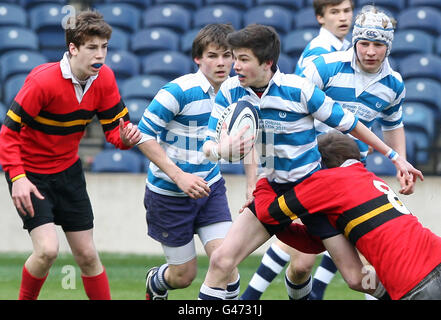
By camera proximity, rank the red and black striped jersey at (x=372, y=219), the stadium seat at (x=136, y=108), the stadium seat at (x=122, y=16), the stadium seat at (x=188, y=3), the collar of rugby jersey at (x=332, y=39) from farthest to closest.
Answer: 1. the stadium seat at (x=188, y=3)
2. the stadium seat at (x=122, y=16)
3. the stadium seat at (x=136, y=108)
4. the collar of rugby jersey at (x=332, y=39)
5. the red and black striped jersey at (x=372, y=219)

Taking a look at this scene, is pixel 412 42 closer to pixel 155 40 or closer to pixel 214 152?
pixel 155 40

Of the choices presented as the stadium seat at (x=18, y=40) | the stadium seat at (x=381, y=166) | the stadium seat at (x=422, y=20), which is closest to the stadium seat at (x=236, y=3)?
the stadium seat at (x=422, y=20)

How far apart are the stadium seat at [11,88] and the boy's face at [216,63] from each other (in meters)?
4.97

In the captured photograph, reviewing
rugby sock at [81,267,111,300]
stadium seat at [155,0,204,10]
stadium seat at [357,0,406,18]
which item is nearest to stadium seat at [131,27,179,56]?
stadium seat at [155,0,204,10]

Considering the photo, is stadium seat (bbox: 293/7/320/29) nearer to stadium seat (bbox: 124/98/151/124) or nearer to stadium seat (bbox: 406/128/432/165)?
stadium seat (bbox: 406/128/432/165)

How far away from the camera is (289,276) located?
5.05 m

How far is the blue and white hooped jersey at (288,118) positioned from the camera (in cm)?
415

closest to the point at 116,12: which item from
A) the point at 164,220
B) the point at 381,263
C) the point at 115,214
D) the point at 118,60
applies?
the point at 118,60

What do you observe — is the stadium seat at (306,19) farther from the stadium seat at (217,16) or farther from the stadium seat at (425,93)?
the stadium seat at (425,93)

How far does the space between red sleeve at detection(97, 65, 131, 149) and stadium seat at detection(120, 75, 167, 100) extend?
4444mm

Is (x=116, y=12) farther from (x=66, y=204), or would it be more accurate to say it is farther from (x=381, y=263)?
(x=381, y=263)

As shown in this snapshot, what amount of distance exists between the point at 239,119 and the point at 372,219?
0.82m

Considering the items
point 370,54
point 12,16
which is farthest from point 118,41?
point 370,54
